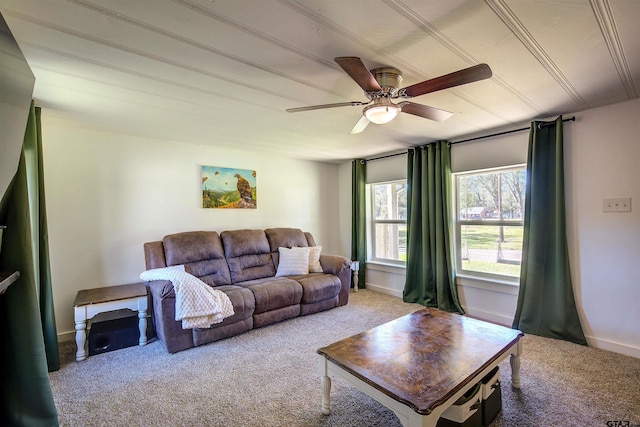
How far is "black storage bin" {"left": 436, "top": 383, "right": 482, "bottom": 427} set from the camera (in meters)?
1.50

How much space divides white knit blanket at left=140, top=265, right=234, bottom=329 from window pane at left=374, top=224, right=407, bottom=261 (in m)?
2.76

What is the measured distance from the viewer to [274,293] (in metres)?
3.20

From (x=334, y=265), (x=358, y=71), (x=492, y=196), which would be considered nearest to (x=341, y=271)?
(x=334, y=265)

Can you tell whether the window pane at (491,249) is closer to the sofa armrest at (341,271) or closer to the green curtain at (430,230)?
the green curtain at (430,230)

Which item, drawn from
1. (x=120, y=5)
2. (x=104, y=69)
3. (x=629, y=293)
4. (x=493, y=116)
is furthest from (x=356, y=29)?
(x=629, y=293)

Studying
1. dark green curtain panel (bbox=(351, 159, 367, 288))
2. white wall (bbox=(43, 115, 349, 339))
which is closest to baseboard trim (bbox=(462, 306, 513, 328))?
dark green curtain panel (bbox=(351, 159, 367, 288))

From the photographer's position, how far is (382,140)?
12.2 feet

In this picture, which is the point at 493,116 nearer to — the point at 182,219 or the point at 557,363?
the point at 557,363

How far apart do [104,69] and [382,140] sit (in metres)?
2.84

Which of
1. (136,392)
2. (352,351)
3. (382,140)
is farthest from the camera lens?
(382,140)

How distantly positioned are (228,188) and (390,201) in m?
2.49

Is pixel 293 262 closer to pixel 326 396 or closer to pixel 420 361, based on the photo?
pixel 326 396

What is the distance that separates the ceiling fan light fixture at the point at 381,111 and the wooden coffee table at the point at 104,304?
8.50ft

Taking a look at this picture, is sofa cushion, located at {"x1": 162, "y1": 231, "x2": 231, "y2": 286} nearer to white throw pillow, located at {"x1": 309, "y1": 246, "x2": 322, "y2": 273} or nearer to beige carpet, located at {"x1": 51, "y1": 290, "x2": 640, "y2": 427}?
beige carpet, located at {"x1": 51, "y1": 290, "x2": 640, "y2": 427}
